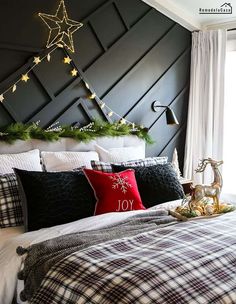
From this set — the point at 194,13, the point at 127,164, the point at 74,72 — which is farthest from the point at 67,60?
the point at 194,13

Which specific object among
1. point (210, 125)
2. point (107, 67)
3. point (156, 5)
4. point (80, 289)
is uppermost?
A: point (156, 5)

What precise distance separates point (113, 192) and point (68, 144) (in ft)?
2.34

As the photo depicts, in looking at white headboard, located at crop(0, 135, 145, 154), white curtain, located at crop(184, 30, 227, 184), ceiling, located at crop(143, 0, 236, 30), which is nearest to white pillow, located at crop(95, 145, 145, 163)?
white headboard, located at crop(0, 135, 145, 154)

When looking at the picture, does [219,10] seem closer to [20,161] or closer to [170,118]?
[170,118]

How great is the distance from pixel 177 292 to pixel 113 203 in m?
1.06

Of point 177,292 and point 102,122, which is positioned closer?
point 177,292

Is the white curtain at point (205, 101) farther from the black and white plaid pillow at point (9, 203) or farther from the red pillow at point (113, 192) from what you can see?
the black and white plaid pillow at point (9, 203)

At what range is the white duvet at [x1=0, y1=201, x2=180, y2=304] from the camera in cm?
164

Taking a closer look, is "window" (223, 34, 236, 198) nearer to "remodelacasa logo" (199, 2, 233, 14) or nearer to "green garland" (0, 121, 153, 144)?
"remodelacasa logo" (199, 2, 233, 14)

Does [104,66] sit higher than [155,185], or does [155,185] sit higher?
[104,66]

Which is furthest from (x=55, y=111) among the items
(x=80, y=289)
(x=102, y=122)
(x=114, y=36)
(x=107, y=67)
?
(x=80, y=289)

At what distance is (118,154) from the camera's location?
9.80ft

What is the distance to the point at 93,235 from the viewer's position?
1746 mm

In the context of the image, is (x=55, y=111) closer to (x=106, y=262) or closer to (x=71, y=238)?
(x=71, y=238)
